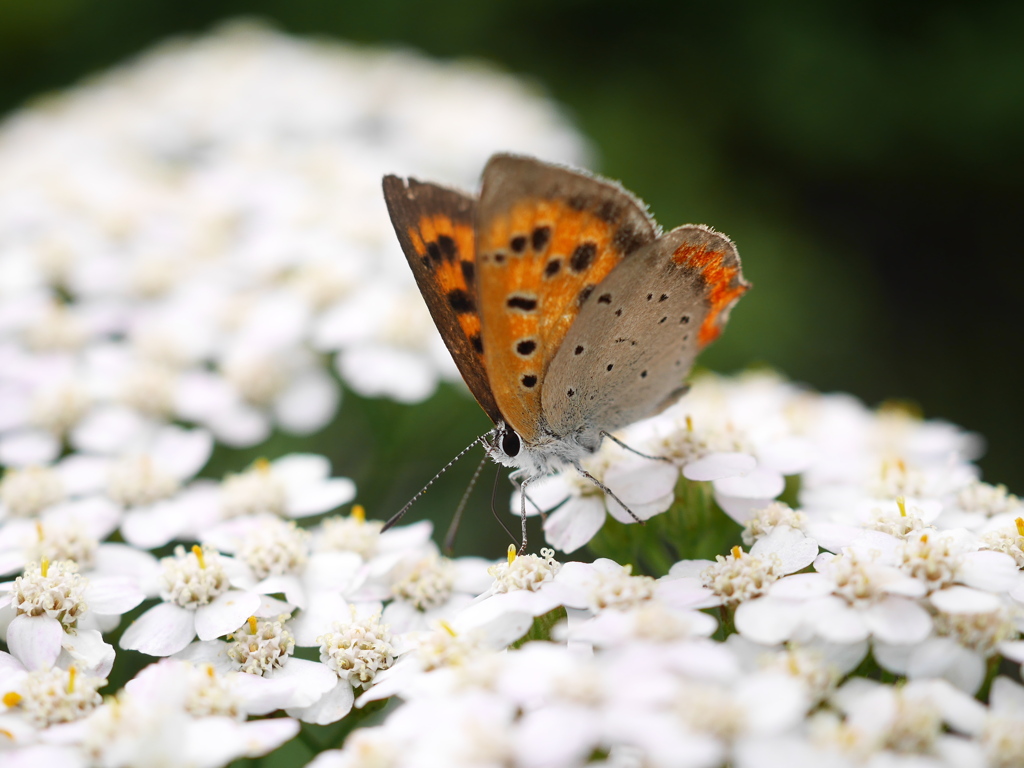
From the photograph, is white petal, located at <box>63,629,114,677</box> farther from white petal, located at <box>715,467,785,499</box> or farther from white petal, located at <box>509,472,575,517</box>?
white petal, located at <box>715,467,785,499</box>

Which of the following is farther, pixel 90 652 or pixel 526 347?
pixel 526 347

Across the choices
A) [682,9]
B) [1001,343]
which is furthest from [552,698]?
[682,9]

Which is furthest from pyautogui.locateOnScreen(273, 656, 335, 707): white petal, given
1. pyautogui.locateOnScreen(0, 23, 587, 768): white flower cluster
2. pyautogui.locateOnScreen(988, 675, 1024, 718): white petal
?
pyautogui.locateOnScreen(988, 675, 1024, 718): white petal

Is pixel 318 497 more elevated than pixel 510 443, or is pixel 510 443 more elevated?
pixel 510 443

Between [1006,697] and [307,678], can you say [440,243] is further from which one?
[1006,697]

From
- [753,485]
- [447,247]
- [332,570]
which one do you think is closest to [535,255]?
[447,247]

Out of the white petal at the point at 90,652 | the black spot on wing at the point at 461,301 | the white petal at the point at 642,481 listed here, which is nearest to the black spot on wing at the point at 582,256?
the black spot on wing at the point at 461,301

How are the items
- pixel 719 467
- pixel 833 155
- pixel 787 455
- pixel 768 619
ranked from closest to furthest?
pixel 768 619, pixel 719 467, pixel 787 455, pixel 833 155
